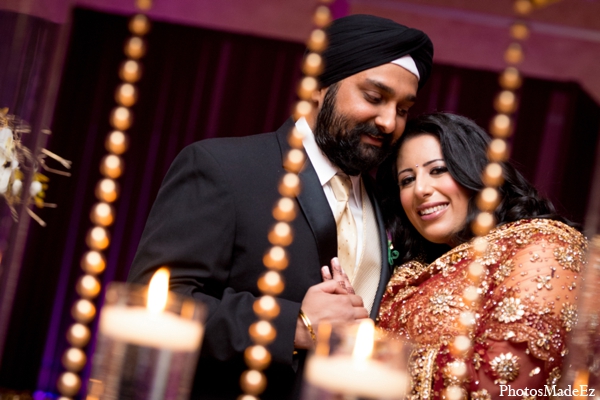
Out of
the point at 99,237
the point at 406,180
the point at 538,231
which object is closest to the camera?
the point at 99,237

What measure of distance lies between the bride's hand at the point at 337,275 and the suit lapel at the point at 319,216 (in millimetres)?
18

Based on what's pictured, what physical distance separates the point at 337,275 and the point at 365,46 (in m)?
0.57

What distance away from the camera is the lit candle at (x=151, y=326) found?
0.67 metres

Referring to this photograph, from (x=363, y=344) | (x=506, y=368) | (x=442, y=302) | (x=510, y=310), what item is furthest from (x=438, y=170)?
(x=363, y=344)

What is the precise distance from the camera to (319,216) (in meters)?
1.58

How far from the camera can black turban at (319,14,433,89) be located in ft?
5.80

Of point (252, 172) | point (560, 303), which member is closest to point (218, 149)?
point (252, 172)

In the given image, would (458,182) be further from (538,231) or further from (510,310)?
(510,310)

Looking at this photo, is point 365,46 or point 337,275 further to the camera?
point 365,46

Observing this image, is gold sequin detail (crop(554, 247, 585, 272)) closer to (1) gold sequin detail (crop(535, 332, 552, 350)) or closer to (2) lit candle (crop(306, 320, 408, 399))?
(1) gold sequin detail (crop(535, 332, 552, 350))

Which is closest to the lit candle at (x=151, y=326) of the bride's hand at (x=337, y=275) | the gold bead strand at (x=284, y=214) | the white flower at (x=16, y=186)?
the gold bead strand at (x=284, y=214)

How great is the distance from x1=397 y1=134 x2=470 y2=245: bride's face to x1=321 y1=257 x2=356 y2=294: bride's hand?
1.28ft

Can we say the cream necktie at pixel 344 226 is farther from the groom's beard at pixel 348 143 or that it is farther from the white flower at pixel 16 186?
the white flower at pixel 16 186

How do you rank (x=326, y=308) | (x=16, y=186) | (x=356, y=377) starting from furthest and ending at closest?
(x=326, y=308), (x=16, y=186), (x=356, y=377)
